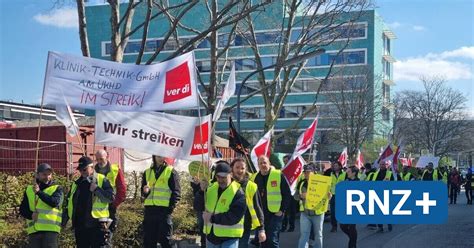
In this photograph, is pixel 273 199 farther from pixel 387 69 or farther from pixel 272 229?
pixel 387 69

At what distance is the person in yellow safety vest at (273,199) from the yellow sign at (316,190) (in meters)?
0.75

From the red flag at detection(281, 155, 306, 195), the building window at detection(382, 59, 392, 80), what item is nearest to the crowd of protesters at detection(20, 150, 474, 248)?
the red flag at detection(281, 155, 306, 195)

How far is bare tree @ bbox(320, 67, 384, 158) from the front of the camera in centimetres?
4928

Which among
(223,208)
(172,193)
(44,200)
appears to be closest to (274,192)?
(172,193)

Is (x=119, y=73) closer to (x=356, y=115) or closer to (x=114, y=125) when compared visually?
(x=114, y=125)

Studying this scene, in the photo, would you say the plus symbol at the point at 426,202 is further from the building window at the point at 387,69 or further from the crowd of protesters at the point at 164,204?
the building window at the point at 387,69

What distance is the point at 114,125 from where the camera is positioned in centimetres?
817

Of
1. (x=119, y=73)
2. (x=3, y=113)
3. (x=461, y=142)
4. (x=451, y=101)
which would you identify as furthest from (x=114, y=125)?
(x=461, y=142)

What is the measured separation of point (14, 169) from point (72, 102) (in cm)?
598

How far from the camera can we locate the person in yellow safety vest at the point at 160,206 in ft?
31.8

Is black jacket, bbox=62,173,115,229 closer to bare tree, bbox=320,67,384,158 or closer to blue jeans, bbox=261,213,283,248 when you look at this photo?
blue jeans, bbox=261,213,283,248

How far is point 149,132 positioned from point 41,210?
174 centimetres

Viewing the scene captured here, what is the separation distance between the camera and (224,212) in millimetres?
7113

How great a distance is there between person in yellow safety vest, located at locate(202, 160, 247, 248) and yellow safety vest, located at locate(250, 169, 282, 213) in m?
2.21
